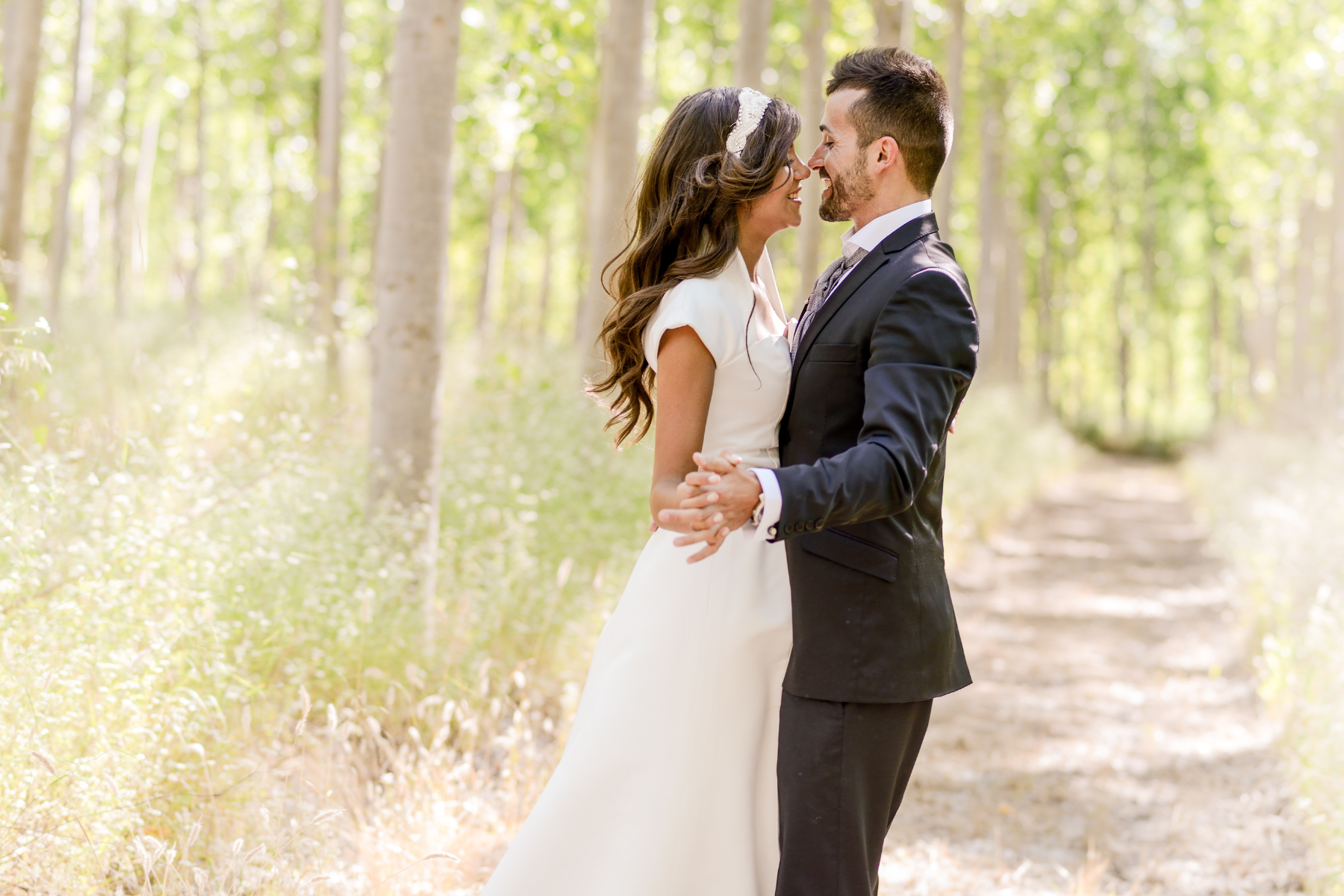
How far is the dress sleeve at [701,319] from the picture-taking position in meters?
2.29

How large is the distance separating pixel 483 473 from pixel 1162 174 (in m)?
25.7

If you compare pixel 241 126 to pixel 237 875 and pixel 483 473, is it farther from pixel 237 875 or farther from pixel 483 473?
pixel 237 875

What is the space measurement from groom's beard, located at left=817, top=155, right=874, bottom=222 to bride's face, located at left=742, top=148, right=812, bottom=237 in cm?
7

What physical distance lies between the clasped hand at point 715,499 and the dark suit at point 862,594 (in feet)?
0.93

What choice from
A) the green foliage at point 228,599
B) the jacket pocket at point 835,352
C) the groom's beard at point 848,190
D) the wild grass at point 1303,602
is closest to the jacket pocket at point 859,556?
the jacket pocket at point 835,352

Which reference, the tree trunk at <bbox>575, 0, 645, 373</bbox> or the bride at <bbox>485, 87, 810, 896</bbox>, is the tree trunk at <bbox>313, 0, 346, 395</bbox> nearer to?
the tree trunk at <bbox>575, 0, 645, 373</bbox>

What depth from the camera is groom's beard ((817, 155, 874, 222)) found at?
2377 mm

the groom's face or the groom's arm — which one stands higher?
the groom's face

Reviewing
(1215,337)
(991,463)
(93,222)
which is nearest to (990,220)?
(991,463)

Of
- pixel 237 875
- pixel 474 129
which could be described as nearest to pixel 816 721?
pixel 237 875

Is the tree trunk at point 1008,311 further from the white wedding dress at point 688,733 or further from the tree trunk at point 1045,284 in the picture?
the white wedding dress at point 688,733

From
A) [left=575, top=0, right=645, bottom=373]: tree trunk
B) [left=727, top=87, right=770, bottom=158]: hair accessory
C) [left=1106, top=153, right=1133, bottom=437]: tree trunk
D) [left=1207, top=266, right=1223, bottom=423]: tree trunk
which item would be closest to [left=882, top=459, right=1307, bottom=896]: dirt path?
[left=727, top=87, right=770, bottom=158]: hair accessory

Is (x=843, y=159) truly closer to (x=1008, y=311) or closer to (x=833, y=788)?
(x=833, y=788)

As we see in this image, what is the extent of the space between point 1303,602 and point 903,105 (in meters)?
5.78
